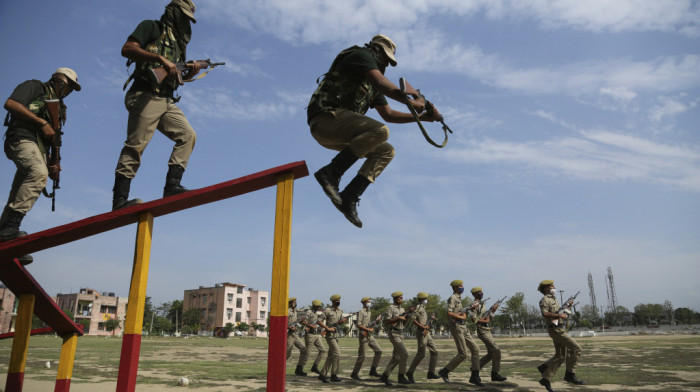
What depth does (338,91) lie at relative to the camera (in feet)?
11.4

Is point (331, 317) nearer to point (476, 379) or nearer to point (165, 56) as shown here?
point (476, 379)

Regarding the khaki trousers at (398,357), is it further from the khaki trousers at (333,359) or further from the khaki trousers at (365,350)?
the khaki trousers at (333,359)

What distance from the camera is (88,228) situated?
10.6ft

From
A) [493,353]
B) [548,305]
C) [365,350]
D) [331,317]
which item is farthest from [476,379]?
[331,317]

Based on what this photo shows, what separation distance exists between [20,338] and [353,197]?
3675 millimetres

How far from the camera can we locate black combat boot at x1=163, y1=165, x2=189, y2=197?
3568mm

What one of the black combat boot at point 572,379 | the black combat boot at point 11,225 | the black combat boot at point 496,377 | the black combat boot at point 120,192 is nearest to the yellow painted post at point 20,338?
the black combat boot at point 11,225

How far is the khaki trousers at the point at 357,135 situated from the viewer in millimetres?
3447

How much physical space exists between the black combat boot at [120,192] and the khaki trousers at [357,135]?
1.54m

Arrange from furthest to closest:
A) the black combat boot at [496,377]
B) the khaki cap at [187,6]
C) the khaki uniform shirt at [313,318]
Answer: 1. the khaki uniform shirt at [313,318]
2. the black combat boot at [496,377]
3. the khaki cap at [187,6]

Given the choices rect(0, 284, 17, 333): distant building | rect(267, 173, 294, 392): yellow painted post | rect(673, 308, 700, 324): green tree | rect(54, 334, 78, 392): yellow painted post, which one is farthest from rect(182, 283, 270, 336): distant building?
rect(267, 173, 294, 392): yellow painted post

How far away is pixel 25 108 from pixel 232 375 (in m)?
9.11

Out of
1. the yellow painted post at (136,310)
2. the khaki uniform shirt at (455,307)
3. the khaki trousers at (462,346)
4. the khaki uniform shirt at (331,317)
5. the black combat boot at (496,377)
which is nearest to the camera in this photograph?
the yellow painted post at (136,310)

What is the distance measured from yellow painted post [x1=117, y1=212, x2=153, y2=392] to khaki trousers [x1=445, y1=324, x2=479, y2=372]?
8.30 m
